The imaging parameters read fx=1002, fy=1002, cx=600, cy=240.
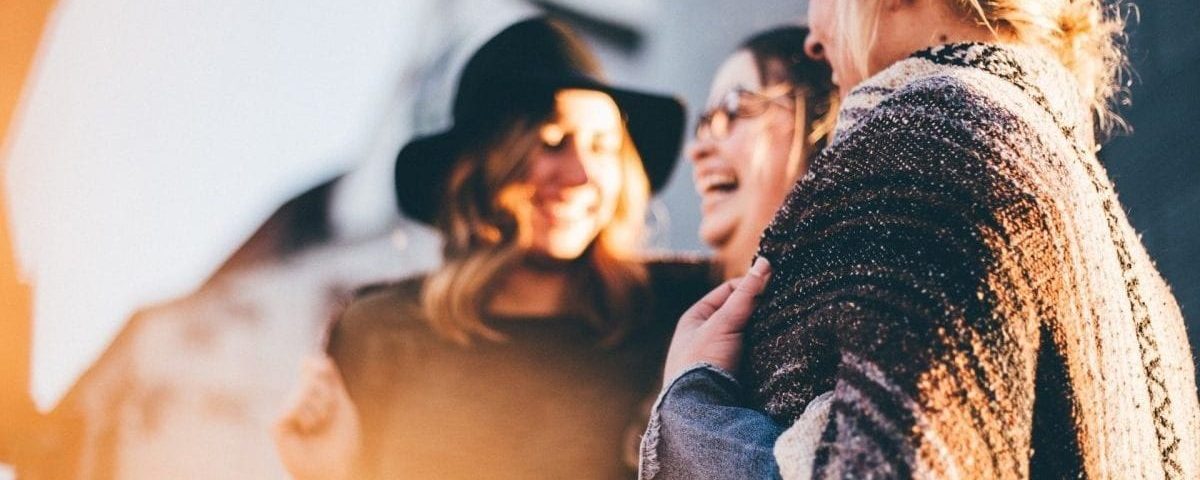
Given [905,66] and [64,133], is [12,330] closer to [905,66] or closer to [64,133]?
[64,133]

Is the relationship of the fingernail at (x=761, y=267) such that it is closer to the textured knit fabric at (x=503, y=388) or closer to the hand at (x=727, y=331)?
the hand at (x=727, y=331)

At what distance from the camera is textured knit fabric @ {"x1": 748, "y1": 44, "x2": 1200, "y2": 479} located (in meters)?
0.67

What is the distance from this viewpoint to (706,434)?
2.57ft

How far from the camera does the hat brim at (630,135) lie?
5.76 feet

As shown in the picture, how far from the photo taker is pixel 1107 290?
77 cm

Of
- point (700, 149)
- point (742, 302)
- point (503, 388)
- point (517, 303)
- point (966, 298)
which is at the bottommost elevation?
point (503, 388)

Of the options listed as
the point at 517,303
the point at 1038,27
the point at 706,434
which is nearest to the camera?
the point at 706,434

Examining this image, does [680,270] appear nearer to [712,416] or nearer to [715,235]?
[715,235]

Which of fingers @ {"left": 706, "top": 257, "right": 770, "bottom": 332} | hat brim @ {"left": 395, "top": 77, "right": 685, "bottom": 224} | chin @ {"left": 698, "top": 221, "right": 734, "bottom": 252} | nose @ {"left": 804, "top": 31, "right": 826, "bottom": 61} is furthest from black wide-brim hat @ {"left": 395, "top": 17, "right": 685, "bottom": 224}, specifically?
fingers @ {"left": 706, "top": 257, "right": 770, "bottom": 332}

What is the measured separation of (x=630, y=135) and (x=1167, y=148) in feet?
2.74

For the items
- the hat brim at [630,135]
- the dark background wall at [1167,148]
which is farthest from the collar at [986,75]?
the hat brim at [630,135]

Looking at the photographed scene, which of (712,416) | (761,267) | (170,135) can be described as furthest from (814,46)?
(170,135)

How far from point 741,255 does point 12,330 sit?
4.22 feet

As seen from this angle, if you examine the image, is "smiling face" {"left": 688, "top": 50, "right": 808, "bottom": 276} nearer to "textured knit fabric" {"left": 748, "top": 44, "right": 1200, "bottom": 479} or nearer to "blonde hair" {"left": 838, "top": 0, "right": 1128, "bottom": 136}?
"blonde hair" {"left": 838, "top": 0, "right": 1128, "bottom": 136}
